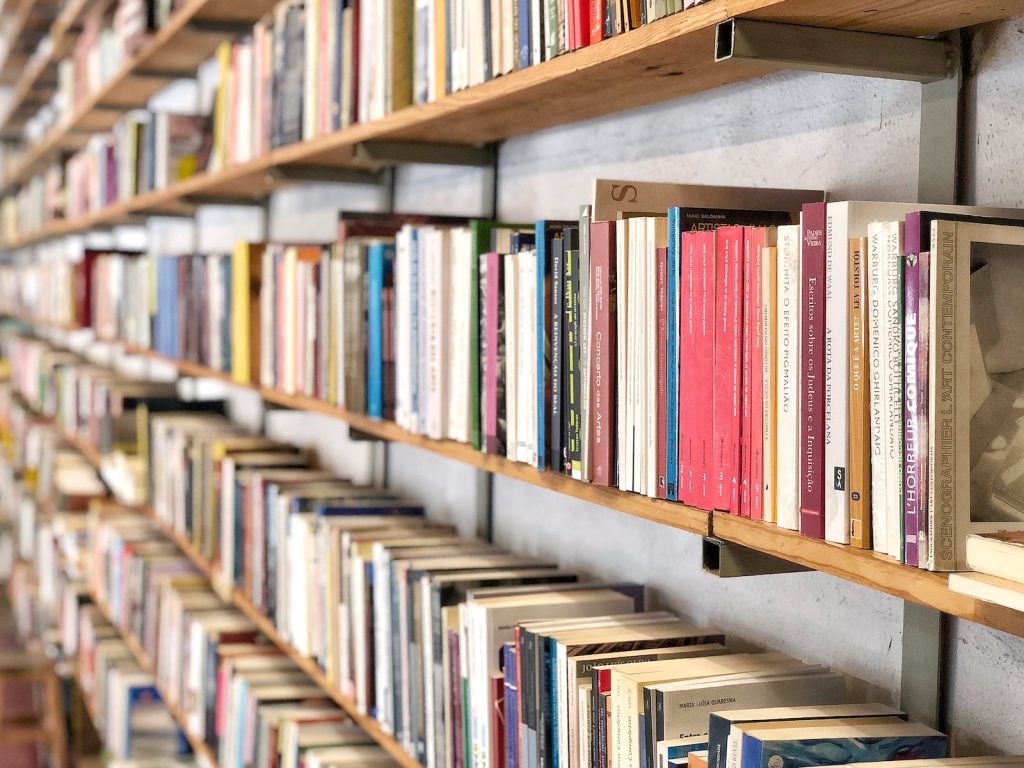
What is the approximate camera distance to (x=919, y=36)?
1064 mm

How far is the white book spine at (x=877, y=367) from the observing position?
32.9 inches

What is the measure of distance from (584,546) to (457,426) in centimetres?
33

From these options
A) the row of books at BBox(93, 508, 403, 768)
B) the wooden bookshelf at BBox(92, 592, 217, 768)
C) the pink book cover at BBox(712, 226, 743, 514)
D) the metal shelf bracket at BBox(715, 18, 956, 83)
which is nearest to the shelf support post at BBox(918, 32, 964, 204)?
the metal shelf bracket at BBox(715, 18, 956, 83)

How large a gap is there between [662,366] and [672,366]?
1cm

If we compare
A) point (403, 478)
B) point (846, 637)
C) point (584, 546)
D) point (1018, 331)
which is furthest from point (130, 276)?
point (1018, 331)

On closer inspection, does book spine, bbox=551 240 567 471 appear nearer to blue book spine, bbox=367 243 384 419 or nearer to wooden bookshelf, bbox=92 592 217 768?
blue book spine, bbox=367 243 384 419

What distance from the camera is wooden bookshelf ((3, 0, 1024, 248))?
37.4 inches

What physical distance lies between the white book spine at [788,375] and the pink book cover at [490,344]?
0.48m

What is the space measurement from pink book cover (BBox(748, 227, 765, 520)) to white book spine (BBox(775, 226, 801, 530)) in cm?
2

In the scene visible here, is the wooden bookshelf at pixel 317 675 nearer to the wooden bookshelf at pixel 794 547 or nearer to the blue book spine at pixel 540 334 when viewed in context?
the wooden bookshelf at pixel 794 547

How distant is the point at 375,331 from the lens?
1728mm

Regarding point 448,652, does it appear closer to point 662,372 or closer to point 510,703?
point 510,703

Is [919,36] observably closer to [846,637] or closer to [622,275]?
[622,275]

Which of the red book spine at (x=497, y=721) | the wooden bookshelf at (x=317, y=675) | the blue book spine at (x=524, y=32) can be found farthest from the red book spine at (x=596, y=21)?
the wooden bookshelf at (x=317, y=675)
